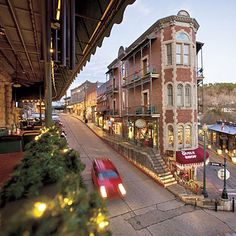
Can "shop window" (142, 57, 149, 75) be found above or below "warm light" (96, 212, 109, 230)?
above

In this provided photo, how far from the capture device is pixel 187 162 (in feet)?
57.2

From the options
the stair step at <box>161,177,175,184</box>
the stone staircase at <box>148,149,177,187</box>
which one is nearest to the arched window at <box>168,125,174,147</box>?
the stone staircase at <box>148,149,177,187</box>

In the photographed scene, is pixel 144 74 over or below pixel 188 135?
over

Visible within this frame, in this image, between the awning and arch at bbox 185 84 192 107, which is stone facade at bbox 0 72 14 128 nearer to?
the awning

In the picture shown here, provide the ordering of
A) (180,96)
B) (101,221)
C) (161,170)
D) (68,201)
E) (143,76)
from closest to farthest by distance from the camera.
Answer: (68,201) < (101,221) < (161,170) < (180,96) < (143,76)

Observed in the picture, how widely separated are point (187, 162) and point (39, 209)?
1714cm

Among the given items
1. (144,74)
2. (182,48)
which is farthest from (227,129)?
(182,48)

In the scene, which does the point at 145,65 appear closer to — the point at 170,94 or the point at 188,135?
the point at 170,94

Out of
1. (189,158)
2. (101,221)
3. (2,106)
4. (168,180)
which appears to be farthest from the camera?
(189,158)

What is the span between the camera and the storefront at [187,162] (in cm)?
1748

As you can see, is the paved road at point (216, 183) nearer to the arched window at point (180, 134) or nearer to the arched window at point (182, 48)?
the arched window at point (180, 134)

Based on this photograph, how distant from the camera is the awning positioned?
17438mm

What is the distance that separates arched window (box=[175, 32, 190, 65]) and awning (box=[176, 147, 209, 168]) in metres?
7.89

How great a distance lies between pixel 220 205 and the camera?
13.6m
